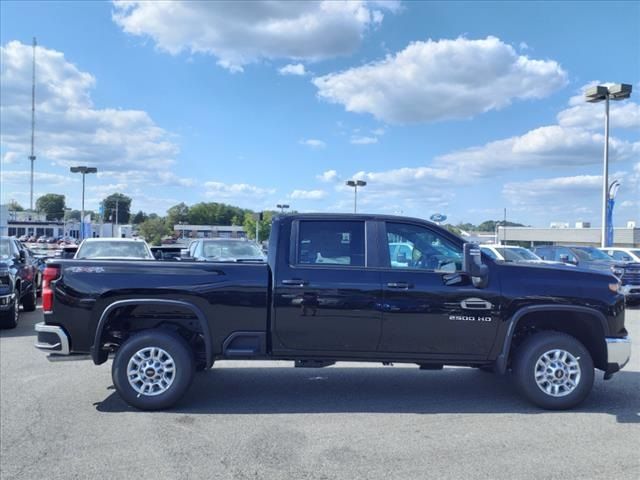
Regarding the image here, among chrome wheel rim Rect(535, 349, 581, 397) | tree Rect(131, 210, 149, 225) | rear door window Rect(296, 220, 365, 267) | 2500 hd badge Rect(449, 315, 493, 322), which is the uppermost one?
tree Rect(131, 210, 149, 225)

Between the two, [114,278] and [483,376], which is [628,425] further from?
[114,278]

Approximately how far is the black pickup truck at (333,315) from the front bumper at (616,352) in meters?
0.01

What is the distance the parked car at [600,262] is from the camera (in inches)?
631

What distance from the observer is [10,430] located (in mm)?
5172

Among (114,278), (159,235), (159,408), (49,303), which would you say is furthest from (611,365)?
(159,235)

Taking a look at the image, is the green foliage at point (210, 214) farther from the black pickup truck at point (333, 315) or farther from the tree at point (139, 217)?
the black pickup truck at point (333, 315)

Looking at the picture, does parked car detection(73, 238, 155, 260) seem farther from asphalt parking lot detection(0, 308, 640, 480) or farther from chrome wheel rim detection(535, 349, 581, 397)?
chrome wheel rim detection(535, 349, 581, 397)

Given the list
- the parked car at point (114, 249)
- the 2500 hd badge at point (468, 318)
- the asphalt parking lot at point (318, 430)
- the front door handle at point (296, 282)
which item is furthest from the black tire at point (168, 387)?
the parked car at point (114, 249)

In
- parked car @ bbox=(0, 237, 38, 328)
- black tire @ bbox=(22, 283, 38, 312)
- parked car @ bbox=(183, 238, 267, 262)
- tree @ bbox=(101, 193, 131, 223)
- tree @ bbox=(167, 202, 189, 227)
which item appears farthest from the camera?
tree @ bbox=(101, 193, 131, 223)

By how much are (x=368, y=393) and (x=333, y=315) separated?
4.19 feet

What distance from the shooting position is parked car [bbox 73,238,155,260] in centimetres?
1336

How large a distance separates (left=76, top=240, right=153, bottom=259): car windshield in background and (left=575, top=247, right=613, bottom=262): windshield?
1376 centimetres

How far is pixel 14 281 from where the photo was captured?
1077 cm

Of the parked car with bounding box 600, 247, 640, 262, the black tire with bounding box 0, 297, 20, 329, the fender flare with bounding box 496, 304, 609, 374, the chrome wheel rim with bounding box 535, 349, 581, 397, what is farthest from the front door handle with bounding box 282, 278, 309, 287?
the parked car with bounding box 600, 247, 640, 262
